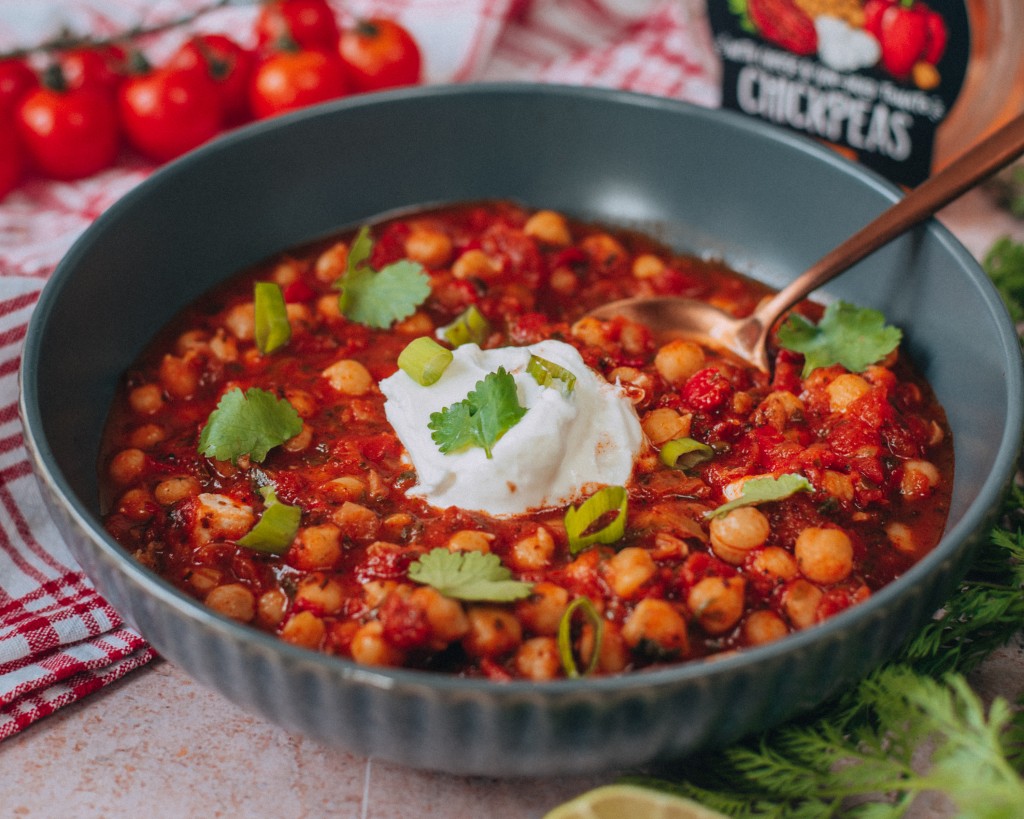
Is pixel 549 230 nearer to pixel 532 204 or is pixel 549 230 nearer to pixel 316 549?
pixel 532 204

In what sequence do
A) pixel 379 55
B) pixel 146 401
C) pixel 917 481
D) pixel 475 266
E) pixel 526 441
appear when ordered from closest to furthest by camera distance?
pixel 526 441 < pixel 917 481 < pixel 146 401 < pixel 475 266 < pixel 379 55

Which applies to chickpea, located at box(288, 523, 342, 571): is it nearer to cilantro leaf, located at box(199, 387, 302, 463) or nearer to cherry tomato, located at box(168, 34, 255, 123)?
cilantro leaf, located at box(199, 387, 302, 463)

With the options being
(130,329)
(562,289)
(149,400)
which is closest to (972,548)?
(562,289)

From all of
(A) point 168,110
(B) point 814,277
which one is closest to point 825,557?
(B) point 814,277

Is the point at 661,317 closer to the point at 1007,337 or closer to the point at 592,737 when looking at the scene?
the point at 1007,337

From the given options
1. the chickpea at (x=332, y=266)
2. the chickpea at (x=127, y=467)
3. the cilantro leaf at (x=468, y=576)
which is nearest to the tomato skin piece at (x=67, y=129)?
the chickpea at (x=332, y=266)

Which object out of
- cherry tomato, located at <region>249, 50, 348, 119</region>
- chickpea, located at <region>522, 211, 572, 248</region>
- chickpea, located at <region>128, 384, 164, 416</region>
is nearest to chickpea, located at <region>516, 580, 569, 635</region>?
chickpea, located at <region>128, 384, 164, 416</region>
